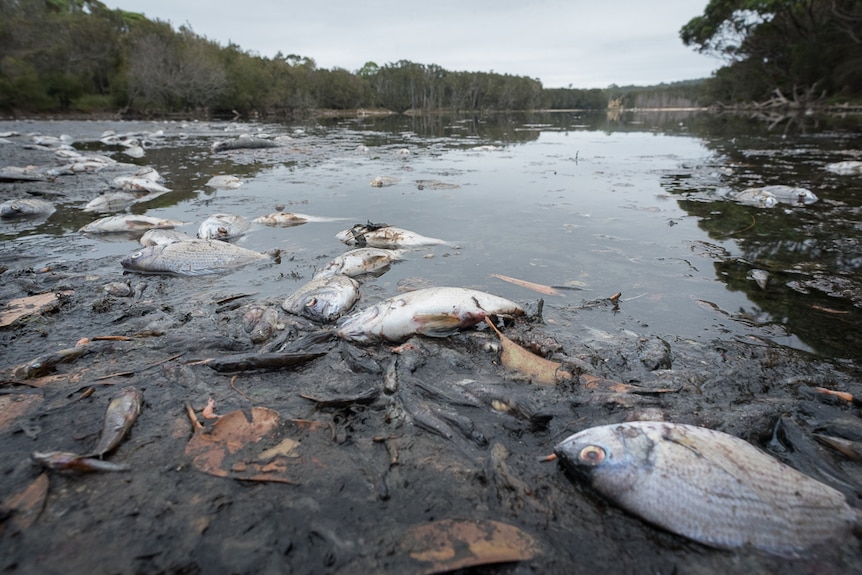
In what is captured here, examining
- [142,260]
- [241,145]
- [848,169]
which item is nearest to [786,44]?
[848,169]

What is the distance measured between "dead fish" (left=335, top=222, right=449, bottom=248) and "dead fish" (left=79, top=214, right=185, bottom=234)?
249 cm

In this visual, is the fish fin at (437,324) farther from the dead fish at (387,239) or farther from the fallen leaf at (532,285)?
the dead fish at (387,239)

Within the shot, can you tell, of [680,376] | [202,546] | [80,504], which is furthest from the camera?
[680,376]

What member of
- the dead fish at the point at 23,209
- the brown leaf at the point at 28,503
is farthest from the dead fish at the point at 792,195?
the dead fish at the point at 23,209

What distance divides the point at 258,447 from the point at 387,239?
2966mm

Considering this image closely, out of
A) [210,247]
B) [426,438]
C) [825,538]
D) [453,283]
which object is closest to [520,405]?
[426,438]

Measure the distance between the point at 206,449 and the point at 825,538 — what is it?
2.24 meters

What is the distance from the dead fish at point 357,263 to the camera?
3584mm

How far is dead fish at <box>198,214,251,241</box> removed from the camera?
14.9 ft

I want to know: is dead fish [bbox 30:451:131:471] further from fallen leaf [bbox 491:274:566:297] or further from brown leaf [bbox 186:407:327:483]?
fallen leaf [bbox 491:274:566:297]

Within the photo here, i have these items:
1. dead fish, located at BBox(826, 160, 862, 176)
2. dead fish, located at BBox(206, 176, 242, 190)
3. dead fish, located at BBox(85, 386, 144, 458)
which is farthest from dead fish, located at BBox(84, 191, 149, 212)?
dead fish, located at BBox(826, 160, 862, 176)

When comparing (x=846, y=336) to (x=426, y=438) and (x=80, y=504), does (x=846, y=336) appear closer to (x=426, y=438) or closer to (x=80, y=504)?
(x=426, y=438)

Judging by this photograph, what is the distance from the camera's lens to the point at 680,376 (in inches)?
83.0

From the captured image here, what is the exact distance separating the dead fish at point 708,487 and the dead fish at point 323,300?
184 cm
